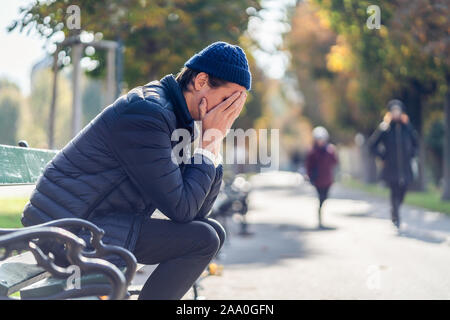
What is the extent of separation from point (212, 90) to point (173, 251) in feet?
2.50

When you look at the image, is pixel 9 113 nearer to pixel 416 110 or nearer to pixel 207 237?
pixel 416 110

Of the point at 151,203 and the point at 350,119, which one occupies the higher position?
the point at 151,203

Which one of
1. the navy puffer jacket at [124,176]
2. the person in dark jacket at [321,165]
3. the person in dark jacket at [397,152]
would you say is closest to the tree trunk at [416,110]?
the person in dark jacket at [321,165]

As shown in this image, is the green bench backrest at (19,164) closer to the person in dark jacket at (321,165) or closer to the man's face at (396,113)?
the man's face at (396,113)

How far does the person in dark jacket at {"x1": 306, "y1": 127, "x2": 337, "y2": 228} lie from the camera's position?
1502 centimetres

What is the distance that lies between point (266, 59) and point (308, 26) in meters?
18.6

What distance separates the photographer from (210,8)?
51.0 feet

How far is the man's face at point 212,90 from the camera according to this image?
133 inches

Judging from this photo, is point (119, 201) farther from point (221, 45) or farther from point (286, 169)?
point (286, 169)

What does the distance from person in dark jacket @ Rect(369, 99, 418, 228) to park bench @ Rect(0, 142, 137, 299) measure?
1021 centimetres

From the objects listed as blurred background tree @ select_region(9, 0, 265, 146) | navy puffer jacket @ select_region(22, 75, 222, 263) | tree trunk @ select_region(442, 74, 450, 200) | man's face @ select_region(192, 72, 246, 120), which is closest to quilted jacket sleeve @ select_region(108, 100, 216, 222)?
navy puffer jacket @ select_region(22, 75, 222, 263)

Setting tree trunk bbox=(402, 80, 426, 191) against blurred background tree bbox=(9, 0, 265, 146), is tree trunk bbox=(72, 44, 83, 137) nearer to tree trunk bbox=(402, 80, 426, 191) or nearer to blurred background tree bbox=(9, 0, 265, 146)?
blurred background tree bbox=(9, 0, 265, 146)

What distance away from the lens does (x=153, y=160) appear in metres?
3.08
